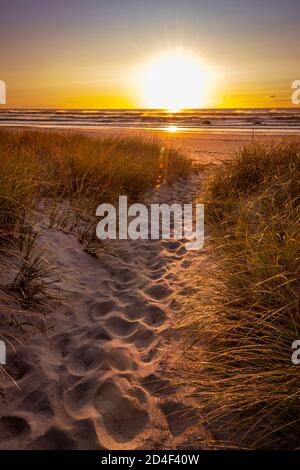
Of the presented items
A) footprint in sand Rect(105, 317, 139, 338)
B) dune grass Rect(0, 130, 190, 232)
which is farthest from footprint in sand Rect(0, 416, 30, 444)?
dune grass Rect(0, 130, 190, 232)

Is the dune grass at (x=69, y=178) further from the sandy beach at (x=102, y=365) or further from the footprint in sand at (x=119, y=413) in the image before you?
the footprint in sand at (x=119, y=413)

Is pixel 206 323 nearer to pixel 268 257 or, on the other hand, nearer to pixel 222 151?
pixel 268 257

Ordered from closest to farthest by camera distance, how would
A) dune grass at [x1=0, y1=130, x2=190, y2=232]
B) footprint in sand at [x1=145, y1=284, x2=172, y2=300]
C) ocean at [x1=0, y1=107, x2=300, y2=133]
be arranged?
footprint in sand at [x1=145, y1=284, x2=172, y2=300], dune grass at [x1=0, y1=130, x2=190, y2=232], ocean at [x1=0, y1=107, x2=300, y2=133]

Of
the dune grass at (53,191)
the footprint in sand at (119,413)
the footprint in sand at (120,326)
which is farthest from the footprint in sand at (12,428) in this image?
the footprint in sand at (120,326)

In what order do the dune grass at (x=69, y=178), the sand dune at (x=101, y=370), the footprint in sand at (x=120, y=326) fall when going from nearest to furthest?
the sand dune at (x=101, y=370)
the footprint in sand at (x=120, y=326)
the dune grass at (x=69, y=178)

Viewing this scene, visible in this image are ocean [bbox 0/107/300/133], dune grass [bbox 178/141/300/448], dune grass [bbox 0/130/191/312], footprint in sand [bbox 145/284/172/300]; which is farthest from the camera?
ocean [bbox 0/107/300/133]

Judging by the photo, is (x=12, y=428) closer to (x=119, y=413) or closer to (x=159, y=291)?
(x=119, y=413)

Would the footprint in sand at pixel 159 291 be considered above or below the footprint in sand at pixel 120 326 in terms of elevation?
above

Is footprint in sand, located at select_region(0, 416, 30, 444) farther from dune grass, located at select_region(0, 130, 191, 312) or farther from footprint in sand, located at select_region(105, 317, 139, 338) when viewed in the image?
footprint in sand, located at select_region(105, 317, 139, 338)

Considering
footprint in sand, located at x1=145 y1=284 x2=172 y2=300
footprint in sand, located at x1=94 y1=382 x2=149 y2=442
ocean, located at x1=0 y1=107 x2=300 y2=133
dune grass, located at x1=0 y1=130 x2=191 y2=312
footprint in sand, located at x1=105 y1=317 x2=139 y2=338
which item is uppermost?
ocean, located at x1=0 y1=107 x2=300 y2=133

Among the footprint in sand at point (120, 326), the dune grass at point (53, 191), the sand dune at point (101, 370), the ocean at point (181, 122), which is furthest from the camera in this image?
the ocean at point (181, 122)

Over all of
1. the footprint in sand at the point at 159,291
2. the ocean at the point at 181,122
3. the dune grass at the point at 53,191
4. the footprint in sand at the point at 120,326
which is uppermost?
the ocean at the point at 181,122
